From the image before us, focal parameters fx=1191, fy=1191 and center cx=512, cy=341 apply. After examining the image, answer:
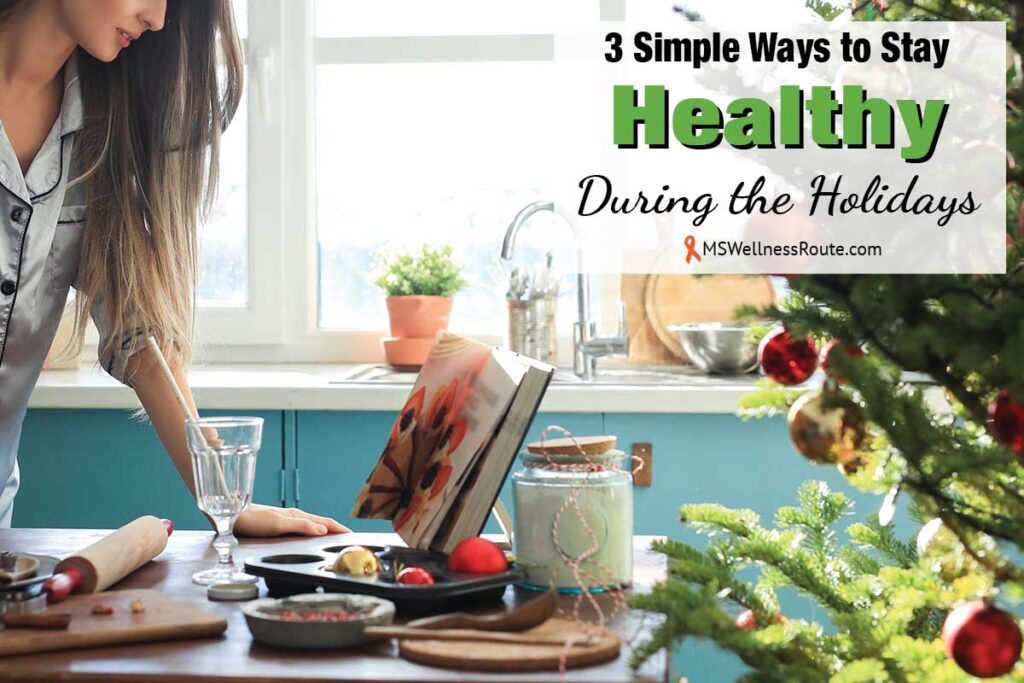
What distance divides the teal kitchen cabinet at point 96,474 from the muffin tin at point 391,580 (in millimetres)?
1360

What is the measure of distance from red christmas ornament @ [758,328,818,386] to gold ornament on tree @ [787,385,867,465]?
64 millimetres

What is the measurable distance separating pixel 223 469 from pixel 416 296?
1.67 metres

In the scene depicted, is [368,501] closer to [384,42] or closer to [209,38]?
[209,38]

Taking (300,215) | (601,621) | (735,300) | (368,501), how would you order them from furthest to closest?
(300,215), (735,300), (368,501), (601,621)

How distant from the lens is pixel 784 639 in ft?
3.22

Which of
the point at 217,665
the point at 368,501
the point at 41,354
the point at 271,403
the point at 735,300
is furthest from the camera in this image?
the point at 735,300

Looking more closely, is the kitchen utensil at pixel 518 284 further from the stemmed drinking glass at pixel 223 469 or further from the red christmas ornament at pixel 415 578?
the red christmas ornament at pixel 415 578

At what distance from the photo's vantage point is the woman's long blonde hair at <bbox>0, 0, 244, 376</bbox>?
5.37ft

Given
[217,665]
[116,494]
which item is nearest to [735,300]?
[116,494]

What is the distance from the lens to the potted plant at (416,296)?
2750mm

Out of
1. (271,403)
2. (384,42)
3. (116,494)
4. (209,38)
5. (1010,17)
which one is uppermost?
(384,42)

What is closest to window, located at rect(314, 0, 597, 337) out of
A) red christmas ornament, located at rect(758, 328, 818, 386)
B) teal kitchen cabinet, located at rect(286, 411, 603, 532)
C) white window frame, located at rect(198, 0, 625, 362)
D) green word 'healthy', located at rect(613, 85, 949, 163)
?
white window frame, located at rect(198, 0, 625, 362)

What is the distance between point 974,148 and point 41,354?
4.21 ft

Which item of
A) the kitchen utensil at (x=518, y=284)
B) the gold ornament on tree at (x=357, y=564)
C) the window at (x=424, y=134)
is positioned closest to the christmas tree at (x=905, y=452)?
the gold ornament on tree at (x=357, y=564)
